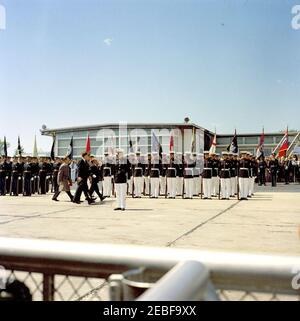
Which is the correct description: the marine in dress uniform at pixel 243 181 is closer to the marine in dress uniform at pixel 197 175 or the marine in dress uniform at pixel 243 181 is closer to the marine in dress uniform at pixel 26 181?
the marine in dress uniform at pixel 197 175

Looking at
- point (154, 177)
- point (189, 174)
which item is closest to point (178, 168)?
point (189, 174)

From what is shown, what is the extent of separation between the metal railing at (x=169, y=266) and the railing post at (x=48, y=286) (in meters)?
0.08

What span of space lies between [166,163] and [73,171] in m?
12.8

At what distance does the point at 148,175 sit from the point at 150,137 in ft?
50.8

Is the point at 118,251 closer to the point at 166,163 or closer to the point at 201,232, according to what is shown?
the point at 201,232

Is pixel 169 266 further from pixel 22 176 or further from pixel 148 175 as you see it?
pixel 22 176

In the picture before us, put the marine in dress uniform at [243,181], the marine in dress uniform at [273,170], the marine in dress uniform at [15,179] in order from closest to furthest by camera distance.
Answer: the marine in dress uniform at [243,181], the marine in dress uniform at [15,179], the marine in dress uniform at [273,170]

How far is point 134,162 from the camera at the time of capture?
1611 cm

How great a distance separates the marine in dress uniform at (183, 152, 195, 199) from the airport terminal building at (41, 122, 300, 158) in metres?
→ 14.4

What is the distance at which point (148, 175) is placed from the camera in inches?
656

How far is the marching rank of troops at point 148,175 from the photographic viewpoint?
1405 centimetres

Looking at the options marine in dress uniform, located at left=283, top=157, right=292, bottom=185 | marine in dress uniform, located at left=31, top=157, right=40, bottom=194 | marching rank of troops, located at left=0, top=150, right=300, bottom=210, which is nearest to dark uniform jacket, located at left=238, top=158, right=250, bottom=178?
marching rank of troops, located at left=0, top=150, right=300, bottom=210

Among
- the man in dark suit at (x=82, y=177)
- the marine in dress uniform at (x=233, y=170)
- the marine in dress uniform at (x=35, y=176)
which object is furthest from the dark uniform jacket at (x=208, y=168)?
the marine in dress uniform at (x=35, y=176)

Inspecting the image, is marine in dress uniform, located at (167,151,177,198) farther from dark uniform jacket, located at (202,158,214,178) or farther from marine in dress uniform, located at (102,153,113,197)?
marine in dress uniform, located at (102,153,113,197)
